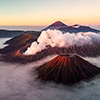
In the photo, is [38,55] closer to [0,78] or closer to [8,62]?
[8,62]

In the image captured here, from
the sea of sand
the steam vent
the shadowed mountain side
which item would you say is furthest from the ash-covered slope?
the steam vent

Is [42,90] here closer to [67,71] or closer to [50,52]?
[67,71]

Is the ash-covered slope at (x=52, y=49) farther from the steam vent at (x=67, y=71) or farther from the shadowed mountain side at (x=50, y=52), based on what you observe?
the steam vent at (x=67, y=71)

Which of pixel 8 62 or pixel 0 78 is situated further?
pixel 8 62

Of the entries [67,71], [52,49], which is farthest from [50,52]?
[67,71]

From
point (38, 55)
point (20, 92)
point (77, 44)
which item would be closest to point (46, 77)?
point (20, 92)

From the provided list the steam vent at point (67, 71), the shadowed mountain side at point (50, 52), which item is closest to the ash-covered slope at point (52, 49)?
the shadowed mountain side at point (50, 52)
